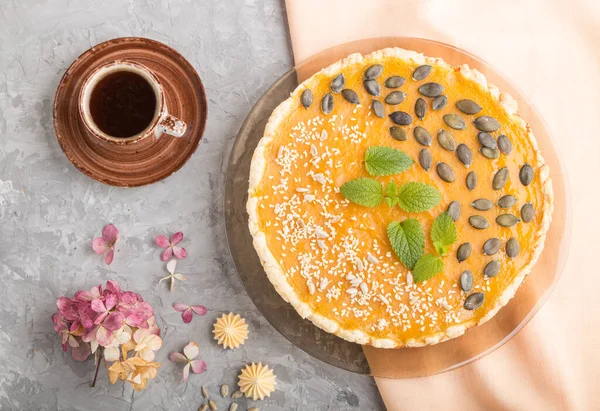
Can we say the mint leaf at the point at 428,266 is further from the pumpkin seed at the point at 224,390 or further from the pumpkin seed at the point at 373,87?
the pumpkin seed at the point at 224,390

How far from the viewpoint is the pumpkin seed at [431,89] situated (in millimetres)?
2436

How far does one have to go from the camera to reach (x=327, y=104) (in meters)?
2.45

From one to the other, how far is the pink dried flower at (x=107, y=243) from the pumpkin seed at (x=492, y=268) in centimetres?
175

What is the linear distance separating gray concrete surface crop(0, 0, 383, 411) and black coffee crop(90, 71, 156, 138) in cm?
34

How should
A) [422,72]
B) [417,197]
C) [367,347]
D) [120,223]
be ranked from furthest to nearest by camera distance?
[120,223] < [367,347] < [422,72] < [417,197]

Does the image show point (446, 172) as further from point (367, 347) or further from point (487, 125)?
point (367, 347)

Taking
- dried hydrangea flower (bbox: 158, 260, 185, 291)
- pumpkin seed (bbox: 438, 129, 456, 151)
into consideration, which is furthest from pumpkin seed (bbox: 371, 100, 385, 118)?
dried hydrangea flower (bbox: 158, 260, 185, 291)

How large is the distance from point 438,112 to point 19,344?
2302 millimetres

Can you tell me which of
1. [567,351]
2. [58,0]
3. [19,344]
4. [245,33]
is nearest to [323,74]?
[245,33]

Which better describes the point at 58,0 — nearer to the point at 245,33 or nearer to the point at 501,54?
the point at 245,33

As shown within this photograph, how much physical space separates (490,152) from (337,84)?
2.45ft

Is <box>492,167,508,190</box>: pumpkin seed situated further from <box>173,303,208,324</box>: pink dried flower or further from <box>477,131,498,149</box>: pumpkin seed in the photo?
<box>173,303,208,324</box>: pink dried flower

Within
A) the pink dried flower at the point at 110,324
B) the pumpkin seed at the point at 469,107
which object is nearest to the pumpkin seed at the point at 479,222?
the pumpkin seed at the point at 469,107

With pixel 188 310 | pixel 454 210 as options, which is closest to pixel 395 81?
pixel 454 210
